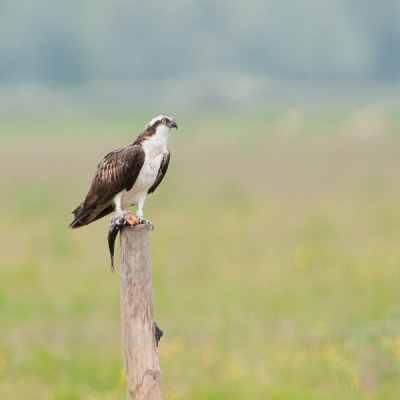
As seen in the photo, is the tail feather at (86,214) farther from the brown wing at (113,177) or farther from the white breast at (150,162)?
the white breast at (150,162)

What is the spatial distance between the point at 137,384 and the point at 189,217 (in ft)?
39.9

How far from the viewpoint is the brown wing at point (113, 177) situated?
6.11 m

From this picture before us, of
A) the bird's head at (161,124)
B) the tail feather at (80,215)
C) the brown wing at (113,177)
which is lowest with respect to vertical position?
the tail feather at (80,215)

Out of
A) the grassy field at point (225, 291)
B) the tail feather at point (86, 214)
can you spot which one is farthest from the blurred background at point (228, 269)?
the tail feather at point (86, 214)

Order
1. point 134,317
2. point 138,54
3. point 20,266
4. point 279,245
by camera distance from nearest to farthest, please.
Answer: point 134,317 < point 20,266 < point 279,245 < point 138,54

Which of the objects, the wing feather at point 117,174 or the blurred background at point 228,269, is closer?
the wing feather at point 117,174

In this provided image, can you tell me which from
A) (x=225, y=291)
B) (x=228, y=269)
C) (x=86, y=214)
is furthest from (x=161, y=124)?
(x=228, y=269)

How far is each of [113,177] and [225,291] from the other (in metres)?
5.44

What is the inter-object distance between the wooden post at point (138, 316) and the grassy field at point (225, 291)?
1.78m

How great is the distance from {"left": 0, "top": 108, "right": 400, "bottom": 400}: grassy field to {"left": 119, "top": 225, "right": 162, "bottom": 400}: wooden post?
5.83 feet

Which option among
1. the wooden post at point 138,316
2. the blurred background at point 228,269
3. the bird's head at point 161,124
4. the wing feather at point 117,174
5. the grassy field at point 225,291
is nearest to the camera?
the wooden post at point 138,316

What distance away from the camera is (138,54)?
4850 inches

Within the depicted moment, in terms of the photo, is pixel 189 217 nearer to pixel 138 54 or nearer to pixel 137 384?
pixel 137 384

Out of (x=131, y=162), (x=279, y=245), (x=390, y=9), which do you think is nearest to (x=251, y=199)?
(x=279, y=245)
